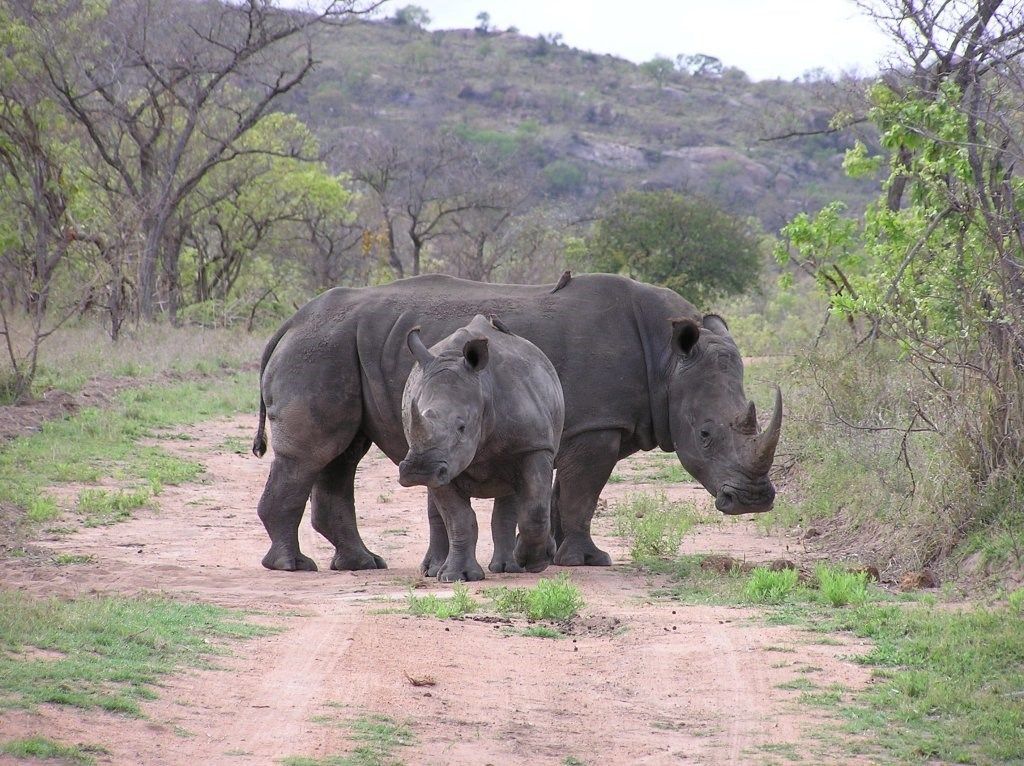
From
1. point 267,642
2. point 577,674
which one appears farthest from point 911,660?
point 267,642

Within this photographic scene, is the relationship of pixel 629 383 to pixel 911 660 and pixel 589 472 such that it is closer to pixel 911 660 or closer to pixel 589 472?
pixel 589 472

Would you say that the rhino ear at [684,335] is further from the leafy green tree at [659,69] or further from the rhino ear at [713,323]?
the leafy green tree at [659,69]

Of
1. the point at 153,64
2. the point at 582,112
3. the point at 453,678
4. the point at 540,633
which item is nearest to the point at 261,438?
the point at 540,633

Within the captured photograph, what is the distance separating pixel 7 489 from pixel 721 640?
6778 mm

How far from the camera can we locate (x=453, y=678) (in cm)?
637

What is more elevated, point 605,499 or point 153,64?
point 153,64

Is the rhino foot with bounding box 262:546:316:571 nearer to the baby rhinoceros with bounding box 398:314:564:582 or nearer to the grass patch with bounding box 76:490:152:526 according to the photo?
the baby rhinoceros with bounding box 398:314:564:582

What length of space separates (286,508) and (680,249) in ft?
62.8

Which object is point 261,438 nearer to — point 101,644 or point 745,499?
point 745,499

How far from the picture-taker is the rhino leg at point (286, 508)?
10117mm

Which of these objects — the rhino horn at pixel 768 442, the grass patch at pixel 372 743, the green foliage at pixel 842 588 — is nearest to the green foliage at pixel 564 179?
the rhino horn at pixel 768 442

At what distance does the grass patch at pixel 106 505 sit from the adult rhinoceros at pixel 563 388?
1922mm

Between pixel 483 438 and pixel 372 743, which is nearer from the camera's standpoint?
pixel 372 743

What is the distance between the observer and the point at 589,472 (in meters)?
10.1
